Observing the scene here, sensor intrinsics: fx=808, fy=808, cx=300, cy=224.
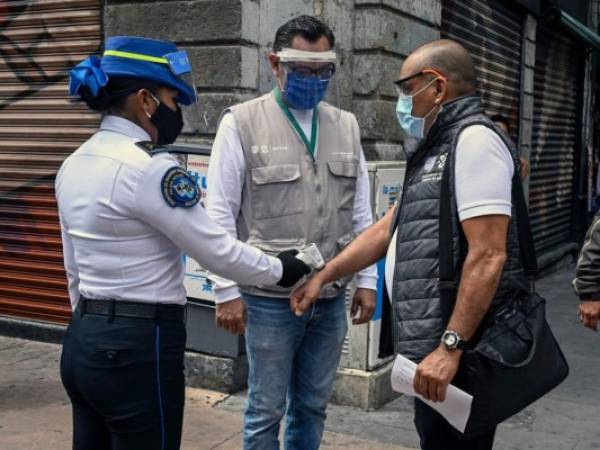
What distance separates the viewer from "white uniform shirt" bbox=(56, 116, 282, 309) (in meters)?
2.39

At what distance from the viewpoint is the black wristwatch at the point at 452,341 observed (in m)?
2.56

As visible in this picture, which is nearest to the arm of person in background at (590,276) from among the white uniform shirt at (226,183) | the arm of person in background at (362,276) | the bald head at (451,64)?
the arm of person in background at (362,276)

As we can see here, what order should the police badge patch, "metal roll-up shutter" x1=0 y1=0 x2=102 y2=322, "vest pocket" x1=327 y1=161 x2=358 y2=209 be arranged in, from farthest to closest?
"metal roll-up shutter" x1=0 y1=0 x2=102 y2=322, "vest pocket" x1=327 y1=161 x2=358 y2=209, the police badge patch

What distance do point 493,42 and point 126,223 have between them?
7666 millimetres

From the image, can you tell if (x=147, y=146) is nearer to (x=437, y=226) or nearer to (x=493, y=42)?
(x=437, y=226)

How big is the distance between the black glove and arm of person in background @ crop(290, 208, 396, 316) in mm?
257

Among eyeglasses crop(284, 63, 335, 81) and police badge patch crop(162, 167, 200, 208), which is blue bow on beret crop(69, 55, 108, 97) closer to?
police badge patch crop(162, 167, 200, 208)

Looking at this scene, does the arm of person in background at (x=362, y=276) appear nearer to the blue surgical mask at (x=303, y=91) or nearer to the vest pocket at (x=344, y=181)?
the vest pocket at (x=344, y=181)

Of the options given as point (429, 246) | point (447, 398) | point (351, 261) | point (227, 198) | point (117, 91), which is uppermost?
point (117, 91)

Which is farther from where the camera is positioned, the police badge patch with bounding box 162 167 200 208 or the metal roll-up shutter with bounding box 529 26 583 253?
the metal roll-up shutter with bounding box 529 26 583 253

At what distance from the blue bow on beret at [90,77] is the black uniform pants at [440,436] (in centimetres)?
150

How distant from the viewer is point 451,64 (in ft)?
8.98

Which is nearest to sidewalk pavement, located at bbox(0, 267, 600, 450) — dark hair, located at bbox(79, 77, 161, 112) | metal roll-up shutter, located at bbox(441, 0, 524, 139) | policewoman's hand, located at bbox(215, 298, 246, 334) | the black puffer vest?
policewoman's hand, located at bbox(215, 298, 246, 334)

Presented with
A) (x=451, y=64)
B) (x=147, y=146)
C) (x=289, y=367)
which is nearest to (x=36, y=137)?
(x=289, y=367)
